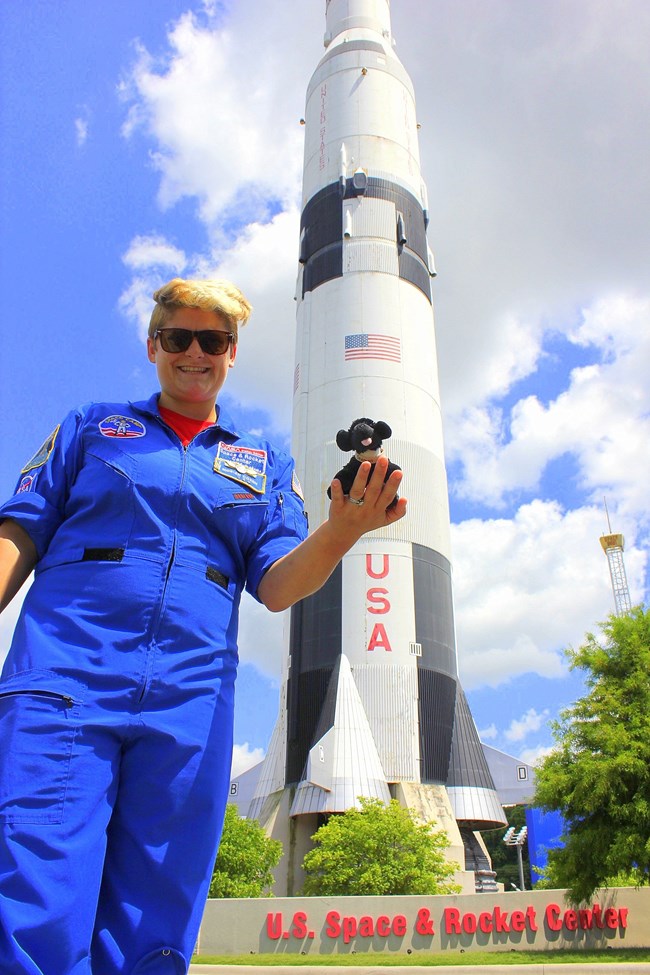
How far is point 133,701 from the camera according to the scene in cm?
192

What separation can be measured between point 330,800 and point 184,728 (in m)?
19.5

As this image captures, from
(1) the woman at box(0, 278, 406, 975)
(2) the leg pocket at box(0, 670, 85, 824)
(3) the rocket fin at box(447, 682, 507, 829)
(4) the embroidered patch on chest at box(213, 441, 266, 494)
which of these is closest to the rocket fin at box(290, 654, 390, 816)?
(3) the rocket fin at box(447, 682, 507, 829)

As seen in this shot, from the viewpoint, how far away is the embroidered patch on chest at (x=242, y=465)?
242 cm

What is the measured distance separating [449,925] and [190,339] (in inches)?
636

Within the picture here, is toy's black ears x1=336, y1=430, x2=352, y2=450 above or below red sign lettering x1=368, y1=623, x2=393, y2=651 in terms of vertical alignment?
below

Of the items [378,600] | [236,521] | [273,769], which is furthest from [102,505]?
[273,769]

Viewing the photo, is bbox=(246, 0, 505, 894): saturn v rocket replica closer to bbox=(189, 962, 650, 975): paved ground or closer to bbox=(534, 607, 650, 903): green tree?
bbox=(534, 607, 650, 903): green tree

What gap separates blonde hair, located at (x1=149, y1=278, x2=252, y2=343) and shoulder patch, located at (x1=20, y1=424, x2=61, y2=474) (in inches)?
18.8

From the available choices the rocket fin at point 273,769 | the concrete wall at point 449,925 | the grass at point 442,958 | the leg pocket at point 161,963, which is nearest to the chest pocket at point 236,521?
the leg pocket at point 161,963

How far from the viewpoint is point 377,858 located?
18.4m

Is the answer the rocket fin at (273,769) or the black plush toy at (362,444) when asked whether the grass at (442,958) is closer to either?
the rocket fin at (273,769)

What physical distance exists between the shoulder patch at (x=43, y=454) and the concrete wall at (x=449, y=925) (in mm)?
15812

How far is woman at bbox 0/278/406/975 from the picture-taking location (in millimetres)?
1729

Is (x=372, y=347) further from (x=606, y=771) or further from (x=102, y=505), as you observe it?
(x=102, y=505)
